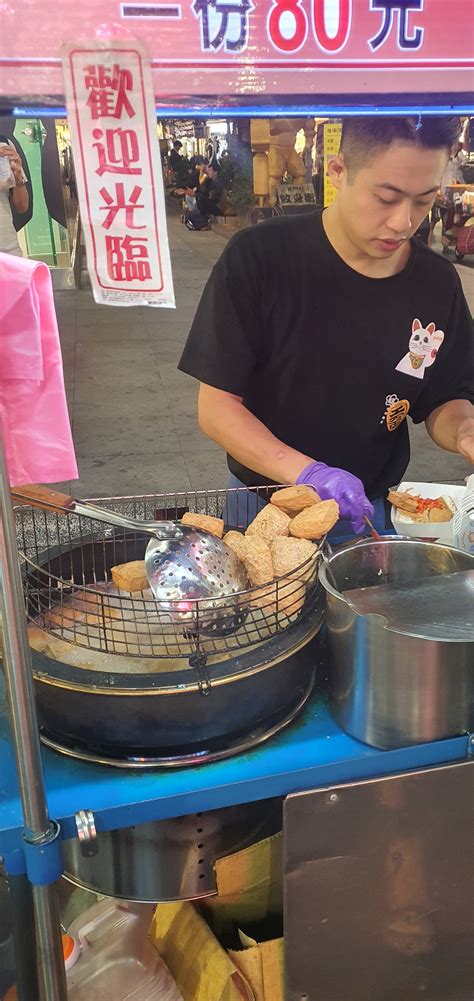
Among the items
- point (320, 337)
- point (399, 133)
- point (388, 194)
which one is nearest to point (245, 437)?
point (320, 337)

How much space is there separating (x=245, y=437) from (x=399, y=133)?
764 mm

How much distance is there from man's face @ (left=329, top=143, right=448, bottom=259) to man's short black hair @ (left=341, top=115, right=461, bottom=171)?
0.04 feet

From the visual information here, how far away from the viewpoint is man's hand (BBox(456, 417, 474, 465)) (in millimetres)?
1995

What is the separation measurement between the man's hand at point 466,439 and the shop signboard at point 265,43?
1.21 m

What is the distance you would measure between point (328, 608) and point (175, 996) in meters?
0.93

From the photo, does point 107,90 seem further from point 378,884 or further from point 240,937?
point 240,937

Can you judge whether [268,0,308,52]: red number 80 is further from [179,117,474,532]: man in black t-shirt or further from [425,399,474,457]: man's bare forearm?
[425,399,474,457]: man's bare forearm

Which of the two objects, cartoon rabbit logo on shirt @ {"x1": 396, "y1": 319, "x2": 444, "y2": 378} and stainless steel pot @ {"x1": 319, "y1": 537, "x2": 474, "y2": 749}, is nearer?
stainless steel pot @ {"x1": 319, "y1": 537, "x2": 474, "y2": 749}

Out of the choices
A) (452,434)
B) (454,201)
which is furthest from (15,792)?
(454,201)

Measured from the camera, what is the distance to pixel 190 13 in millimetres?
789

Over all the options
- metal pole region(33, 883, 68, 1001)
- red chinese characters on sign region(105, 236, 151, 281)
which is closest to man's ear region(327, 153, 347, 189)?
red chinese characters on sign region(105, 236, 151, 281)

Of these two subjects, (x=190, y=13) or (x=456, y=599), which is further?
(x=456, y=599)

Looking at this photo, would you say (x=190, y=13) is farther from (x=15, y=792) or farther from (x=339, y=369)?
(x=339, y=369)

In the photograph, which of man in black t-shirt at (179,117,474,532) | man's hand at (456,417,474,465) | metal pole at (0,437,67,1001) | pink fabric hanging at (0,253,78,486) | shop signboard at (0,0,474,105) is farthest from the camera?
man's hand at (456,417,474,465)
